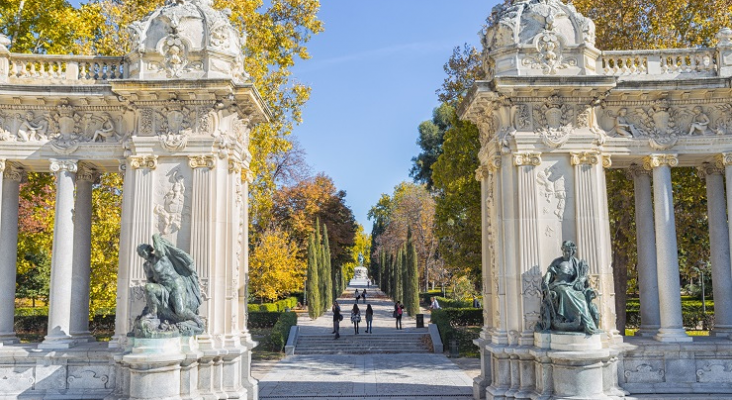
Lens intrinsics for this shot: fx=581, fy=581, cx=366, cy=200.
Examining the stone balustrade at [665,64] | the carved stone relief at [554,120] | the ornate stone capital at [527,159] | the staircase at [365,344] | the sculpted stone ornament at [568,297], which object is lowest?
the staircase at [365,344]

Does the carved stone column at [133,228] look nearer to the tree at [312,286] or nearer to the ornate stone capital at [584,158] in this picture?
the ornate stone capital at [584,158]

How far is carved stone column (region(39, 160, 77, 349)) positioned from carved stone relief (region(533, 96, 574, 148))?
10.9 m

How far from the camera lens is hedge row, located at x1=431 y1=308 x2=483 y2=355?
23969 millimetres

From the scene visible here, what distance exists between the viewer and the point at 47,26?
2122cm

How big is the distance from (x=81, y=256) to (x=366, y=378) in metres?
8.70

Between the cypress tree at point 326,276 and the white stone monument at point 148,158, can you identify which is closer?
the white stone monument at point 148,158

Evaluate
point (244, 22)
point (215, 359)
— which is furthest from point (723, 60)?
point (244, 22)

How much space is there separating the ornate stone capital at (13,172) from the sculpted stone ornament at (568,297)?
13.2 m

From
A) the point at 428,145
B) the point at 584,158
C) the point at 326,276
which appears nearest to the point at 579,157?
the point at 584,158

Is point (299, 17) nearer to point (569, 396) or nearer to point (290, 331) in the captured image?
point (290, 331)

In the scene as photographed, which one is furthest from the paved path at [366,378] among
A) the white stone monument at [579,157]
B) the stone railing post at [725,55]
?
the stone railing post at [725,55]

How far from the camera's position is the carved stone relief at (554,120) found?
43.4 ft

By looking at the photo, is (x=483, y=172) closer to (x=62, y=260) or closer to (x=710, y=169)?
(x=710, y=169)

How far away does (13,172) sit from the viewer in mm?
14883
